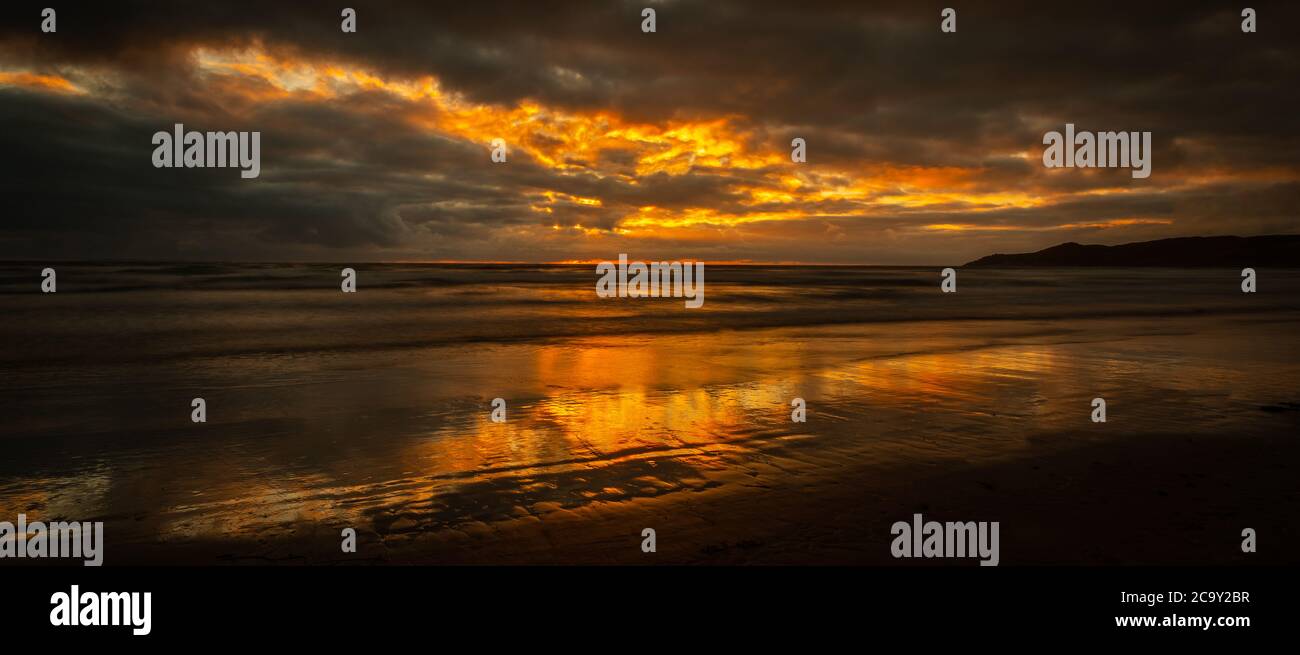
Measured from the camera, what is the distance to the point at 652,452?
23.5ft

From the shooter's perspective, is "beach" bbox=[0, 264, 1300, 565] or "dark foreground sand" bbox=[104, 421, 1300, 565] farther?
"beach" bbox=[0, 264, 1300, 565]

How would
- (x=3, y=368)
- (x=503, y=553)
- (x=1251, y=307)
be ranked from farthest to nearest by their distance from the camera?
(x=1251, y=307)
(x=3, y=368)
(x=503, y=553)

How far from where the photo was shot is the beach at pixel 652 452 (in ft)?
16.1

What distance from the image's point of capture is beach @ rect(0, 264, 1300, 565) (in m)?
4.91

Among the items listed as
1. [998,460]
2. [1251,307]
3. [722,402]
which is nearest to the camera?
[998,460]

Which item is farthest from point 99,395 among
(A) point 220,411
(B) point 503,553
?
(B) point 503,553

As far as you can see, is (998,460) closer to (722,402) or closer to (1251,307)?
(722,402)

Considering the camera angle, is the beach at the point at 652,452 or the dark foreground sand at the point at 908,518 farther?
the beach at the point at 652,452

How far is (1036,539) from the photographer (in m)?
4.88

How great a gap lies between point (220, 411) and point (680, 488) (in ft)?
22.5

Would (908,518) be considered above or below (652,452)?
below
